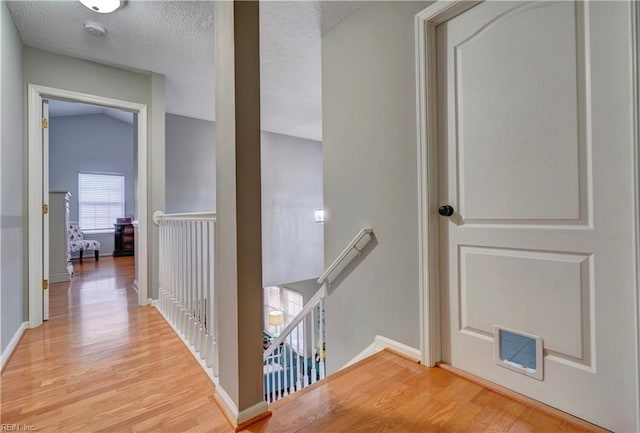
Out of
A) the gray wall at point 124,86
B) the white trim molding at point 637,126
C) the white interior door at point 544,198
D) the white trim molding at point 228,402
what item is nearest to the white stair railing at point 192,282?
the white trim molding at point 228,402

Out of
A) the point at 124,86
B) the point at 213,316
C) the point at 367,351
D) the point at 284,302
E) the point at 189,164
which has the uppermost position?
the point at 124,86

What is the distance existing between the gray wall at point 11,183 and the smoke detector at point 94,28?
443mm

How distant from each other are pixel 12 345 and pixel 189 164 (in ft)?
10.7

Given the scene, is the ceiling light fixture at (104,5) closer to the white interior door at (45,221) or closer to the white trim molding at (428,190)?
the white interior door at (45,221)

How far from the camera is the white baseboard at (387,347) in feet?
5.93

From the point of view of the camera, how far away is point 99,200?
7.38m

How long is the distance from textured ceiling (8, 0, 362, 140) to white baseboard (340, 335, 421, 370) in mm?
2353

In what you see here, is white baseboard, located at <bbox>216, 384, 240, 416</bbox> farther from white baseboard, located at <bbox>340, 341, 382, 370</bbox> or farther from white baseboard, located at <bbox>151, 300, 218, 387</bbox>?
white baseboard, located at <bbox>340, 341, 382, 370</bbox>

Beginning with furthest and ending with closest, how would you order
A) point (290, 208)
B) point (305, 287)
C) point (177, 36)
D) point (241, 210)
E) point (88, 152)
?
1. point (88, 152)
2. point (305, 287)
3. point (290, 208)
4. point (177, 36)
5. point (241, 210)

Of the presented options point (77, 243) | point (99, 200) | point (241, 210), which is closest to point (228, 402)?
point (241, 210)

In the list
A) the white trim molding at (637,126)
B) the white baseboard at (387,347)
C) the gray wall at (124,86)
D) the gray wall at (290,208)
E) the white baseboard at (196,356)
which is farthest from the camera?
the gray wall at (290,208)

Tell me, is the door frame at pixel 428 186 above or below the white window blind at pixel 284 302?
above

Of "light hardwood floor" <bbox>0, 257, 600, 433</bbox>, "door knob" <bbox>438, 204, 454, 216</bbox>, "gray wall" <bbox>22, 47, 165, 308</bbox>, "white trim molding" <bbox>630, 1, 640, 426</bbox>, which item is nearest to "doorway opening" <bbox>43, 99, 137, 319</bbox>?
"gray wall" <bbox>22, 47, 165, 308</bbox>

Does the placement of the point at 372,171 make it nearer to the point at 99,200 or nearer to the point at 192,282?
the point at 192,282
